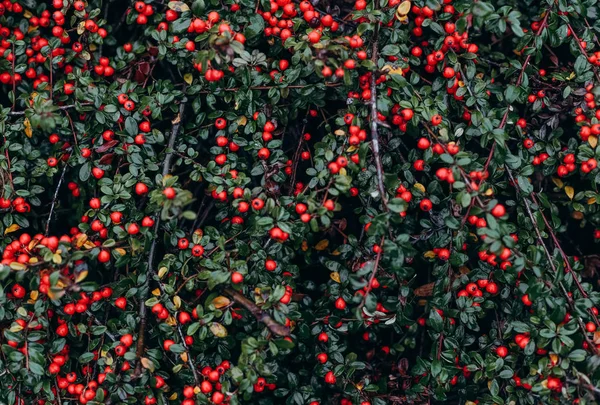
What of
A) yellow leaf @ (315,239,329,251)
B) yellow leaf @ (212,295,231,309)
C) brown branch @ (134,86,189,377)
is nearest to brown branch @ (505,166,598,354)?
yellow leaf @ (315,239,329,251)

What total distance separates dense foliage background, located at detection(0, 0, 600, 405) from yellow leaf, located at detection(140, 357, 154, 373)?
1 centimetres

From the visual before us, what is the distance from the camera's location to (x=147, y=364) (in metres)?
2.91

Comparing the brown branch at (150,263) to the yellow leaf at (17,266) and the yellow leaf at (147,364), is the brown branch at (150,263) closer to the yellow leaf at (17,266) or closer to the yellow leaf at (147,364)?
the yellow leaf at (147,364)

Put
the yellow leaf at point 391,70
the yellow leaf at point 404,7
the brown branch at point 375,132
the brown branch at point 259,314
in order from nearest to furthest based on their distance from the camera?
the brown branch at point 259,314 → the brown branch at point 375,132 → the yellow leaf at point 391,70 → the yellow leaf at point 404,7

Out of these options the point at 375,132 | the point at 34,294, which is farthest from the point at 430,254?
the point at 34,294

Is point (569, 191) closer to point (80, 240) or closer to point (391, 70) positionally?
point (391, 70)

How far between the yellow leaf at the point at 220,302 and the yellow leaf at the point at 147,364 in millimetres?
432

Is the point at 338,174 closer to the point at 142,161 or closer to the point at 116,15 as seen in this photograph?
the point at 142,161

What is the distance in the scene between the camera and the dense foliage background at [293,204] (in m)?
2.86

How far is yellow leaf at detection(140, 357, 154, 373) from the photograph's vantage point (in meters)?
2.90

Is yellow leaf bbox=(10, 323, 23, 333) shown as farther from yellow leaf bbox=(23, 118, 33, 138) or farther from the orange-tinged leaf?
yellow leaf bbox=(23, 118, 33, 138)

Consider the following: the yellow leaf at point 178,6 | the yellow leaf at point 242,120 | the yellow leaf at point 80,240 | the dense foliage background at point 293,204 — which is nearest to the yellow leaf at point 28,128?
the dense foliage background at point 293,204

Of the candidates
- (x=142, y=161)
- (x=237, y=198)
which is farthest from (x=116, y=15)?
(x=237, y=198)

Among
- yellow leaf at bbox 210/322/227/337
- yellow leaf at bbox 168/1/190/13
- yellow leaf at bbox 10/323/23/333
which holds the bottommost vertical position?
yellow leaf at bbox 10/323/23/333
